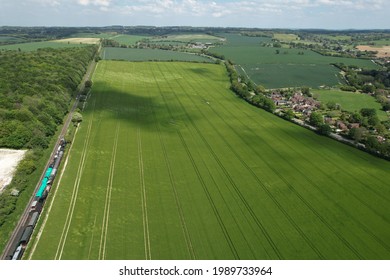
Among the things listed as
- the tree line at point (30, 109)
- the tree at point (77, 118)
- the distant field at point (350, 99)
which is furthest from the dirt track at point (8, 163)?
the distant field at point (350, 99)

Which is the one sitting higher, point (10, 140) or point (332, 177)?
point (10, 140)

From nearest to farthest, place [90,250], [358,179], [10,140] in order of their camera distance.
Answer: [90,250]
[358,179]
[10,140]

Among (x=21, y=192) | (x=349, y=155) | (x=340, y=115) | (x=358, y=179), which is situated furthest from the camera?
(x=340, y=115)

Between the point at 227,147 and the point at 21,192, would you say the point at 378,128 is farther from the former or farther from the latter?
the point at 21,192

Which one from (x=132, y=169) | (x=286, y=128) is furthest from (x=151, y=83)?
(x=132, y=169)

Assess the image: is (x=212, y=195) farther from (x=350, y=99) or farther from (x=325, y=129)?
(x=350, y=99)
